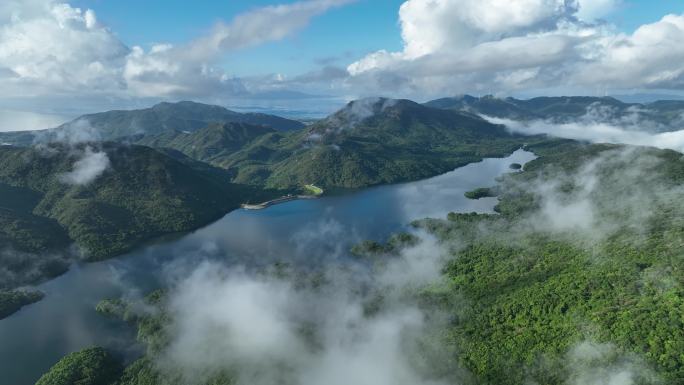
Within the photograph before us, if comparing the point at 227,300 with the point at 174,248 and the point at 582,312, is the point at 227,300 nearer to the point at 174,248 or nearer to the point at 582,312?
the point at 174,248

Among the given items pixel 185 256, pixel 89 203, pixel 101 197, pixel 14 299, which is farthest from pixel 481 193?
pixel 14 299

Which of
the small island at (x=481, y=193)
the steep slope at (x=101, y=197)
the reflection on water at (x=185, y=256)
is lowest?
the reflection on water at (x=185, y=256)

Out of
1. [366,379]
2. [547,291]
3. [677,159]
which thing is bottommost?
[366,379]

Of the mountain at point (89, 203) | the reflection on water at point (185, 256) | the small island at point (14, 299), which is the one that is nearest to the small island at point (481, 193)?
the reflection on water at point (185, 256)

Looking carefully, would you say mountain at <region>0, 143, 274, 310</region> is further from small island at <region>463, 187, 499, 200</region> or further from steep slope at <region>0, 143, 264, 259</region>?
small island at <region>463, 187, 499, 200</region>

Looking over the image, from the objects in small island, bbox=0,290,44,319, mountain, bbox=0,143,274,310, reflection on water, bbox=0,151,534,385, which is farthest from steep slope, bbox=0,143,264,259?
small island, bbox=0,290,44,319

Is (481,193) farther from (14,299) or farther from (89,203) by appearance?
(14,299)

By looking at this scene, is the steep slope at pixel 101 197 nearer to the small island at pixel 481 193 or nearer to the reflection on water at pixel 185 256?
the reflection on water at pixel 185 256

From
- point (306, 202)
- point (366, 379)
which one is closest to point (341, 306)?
point (366, 379)

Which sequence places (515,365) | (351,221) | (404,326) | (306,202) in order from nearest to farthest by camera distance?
(515,365) → (404,326) → (351,221) → (306,202)
